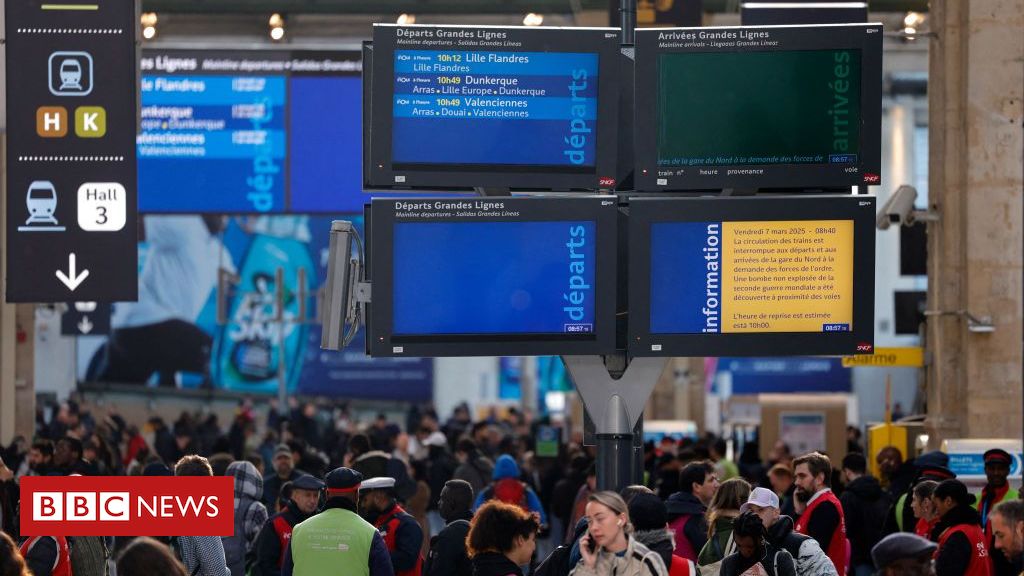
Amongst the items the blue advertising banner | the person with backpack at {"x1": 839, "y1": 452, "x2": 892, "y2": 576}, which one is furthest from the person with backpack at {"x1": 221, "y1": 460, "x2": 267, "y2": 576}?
the blue advertising banner

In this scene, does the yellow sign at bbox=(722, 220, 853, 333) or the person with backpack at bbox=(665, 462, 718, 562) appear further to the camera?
the person with backpack at bbox=(665, 462, 718, 562)

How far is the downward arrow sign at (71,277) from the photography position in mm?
8750

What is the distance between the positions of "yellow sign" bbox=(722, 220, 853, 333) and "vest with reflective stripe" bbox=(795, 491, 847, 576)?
1.61m

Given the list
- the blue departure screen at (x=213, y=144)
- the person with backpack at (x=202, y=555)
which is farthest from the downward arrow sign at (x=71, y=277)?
the blue departure screen at (x=213, y=144)

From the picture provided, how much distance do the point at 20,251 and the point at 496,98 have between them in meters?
2.92

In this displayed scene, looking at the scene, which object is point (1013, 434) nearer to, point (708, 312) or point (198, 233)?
point (708, 312)

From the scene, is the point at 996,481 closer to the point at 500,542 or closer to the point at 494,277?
the point at 494,277

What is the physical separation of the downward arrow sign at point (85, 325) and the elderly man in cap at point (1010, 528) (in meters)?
23.7

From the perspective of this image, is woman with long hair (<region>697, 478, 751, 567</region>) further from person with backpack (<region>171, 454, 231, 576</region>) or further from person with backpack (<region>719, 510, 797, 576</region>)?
person with backpack (<region>171, 454, 231, 576</region>)

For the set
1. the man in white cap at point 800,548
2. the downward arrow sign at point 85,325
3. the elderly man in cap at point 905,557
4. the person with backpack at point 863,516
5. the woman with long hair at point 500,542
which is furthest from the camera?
the downward arrow sign at point 85,325

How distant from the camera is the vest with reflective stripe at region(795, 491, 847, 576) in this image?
879 cm

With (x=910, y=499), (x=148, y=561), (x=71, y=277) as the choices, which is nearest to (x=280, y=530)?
(x=71, y=277)

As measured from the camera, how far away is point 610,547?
561 cm

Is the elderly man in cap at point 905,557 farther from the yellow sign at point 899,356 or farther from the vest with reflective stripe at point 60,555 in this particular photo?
the yellow sign at point 899,356
